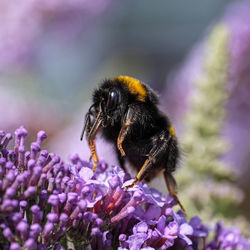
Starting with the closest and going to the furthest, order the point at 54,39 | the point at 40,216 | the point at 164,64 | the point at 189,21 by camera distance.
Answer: the point at 40,216 → the point at 54,39 → the point at 164,64 → the point at 189,21

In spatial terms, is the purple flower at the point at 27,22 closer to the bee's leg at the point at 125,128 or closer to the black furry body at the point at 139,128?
the black furry body at the point at 139,128

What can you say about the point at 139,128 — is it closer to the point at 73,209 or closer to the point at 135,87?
the point at 135,87

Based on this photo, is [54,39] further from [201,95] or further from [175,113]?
[201,95]

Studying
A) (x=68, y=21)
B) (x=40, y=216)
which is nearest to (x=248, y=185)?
(x=68, y=21)

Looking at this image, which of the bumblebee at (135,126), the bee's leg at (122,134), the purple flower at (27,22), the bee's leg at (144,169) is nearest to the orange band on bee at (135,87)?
the bumblebee at (135,126)

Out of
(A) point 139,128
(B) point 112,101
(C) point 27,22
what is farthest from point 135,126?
(C) point 27,22

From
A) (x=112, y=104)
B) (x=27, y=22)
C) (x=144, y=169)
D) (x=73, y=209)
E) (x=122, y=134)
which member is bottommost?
(x=73, y=209)
